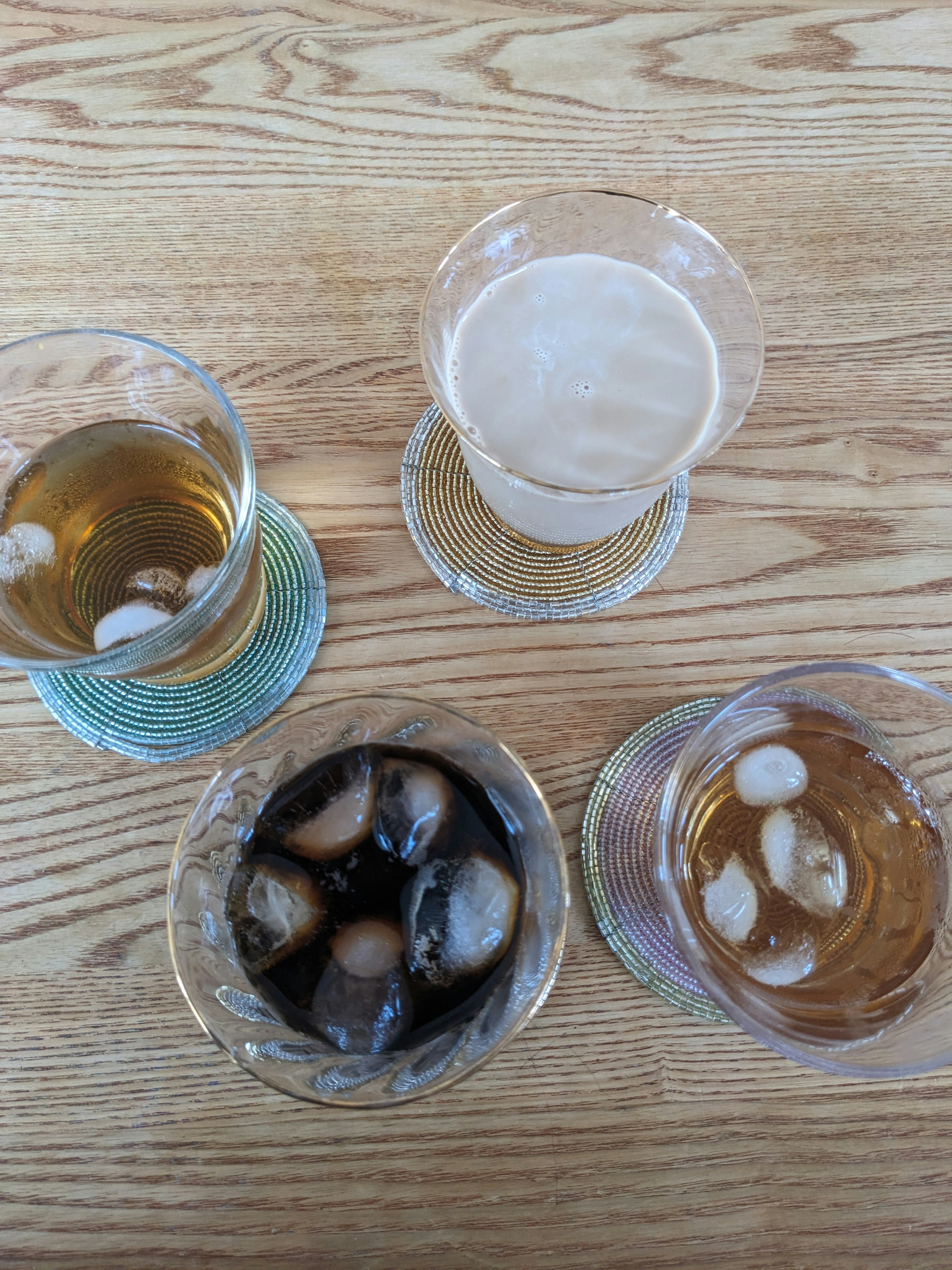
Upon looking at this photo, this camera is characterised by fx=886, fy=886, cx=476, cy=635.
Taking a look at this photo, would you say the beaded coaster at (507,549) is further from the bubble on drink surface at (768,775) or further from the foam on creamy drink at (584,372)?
the bubble on drink surface at (768,775)

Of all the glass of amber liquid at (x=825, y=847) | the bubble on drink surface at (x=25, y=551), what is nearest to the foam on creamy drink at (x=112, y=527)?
the bubble on drink surface at (x=25, y=551)

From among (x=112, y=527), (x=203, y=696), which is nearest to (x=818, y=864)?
(x=203, y=696)

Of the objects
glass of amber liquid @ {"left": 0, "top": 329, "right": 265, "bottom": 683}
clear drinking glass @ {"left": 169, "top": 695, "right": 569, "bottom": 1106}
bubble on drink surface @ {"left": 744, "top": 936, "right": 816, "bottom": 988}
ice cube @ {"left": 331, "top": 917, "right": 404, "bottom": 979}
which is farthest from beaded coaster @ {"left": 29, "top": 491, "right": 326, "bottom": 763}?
bubble on drink surface @ {"left": 744, "top": 936, "right": 816, "bottom": 988}

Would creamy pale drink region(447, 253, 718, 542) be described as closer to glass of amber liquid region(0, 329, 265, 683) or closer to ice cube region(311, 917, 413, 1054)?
glass of amber liquid region(0, 329, 265, 683)

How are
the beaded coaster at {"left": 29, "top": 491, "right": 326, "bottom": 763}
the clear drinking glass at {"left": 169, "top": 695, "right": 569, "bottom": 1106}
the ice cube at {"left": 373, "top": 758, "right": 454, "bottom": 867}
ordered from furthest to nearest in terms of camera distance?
the beaded coaster at {"left": 29, "top": 491, "right": 326, "bottom": 763}
the ice cube at {"left": 373, "top": 758, "right": 454, "bottom": 867}
the clear drinking glass at {"left": 169, "top": 695, "right": 569, "bottom": 1106}

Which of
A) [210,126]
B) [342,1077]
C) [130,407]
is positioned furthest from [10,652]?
[210,126]

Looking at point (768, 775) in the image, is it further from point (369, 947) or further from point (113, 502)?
point (113, 502)

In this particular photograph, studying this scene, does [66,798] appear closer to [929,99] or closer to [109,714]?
[109,714]

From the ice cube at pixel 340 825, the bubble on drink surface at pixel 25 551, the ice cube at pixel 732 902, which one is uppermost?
the bubble on drink surface at pixel 25 551
